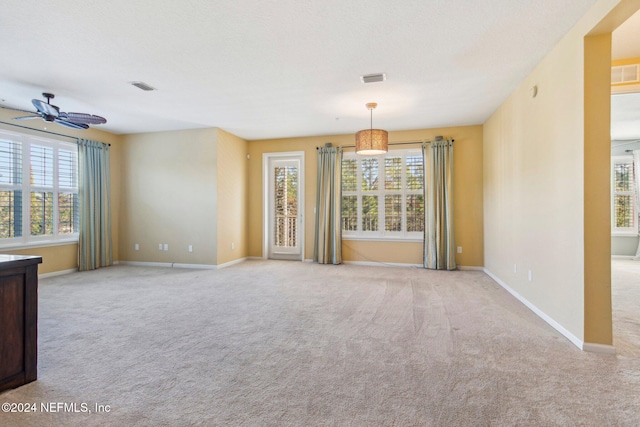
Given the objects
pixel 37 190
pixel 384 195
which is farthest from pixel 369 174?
pixel 37 190

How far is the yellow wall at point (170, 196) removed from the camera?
618 cm

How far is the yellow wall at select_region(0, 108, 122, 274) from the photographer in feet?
16.6

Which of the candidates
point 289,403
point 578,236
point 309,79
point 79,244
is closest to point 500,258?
point 578,236

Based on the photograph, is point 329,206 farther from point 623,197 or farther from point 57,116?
point 623,197

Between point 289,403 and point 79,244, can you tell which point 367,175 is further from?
point 79,244

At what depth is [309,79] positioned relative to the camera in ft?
12.6

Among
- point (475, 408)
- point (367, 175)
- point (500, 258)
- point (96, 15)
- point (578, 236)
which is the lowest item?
point (475, 408)

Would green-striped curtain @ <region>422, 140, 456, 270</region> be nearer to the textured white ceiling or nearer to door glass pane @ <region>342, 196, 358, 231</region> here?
the textured white ceiling

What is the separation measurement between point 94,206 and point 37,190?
2.97ft

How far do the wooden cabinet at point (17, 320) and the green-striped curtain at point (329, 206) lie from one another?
487cm

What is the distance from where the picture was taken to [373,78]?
3777 mm

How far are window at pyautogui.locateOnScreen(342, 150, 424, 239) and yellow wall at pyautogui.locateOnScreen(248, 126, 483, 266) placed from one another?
24cm

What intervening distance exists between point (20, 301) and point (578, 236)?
428 centimetres

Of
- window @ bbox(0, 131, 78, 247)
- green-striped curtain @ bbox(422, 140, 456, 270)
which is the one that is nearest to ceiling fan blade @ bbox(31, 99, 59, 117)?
window @ bbox(0, 131, 78, 247)
